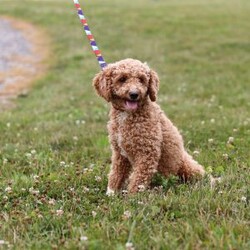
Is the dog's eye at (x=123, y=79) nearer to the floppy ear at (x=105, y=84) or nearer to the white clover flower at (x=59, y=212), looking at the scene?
the floppy ear at (x=105, y=84)

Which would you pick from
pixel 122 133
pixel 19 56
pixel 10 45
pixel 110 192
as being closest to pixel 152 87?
pixel 122 133

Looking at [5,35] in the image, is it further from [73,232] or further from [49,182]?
[73,232]

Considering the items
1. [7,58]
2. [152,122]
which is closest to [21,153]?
[152,122]

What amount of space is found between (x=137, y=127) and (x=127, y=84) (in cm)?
55

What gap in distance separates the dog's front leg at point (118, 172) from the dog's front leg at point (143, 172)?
1.05ft

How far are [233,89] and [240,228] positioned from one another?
1038cm

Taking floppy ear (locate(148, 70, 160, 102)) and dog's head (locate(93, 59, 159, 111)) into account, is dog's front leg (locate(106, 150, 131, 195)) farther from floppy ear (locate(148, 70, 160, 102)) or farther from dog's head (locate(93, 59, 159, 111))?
floppy ear (locate(148, 70, 160, 102))

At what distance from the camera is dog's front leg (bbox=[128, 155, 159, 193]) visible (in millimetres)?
6031

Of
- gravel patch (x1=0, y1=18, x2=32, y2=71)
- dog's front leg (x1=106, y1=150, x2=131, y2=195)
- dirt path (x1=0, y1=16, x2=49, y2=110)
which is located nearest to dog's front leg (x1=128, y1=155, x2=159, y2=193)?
dog's front leg (x1=106, y1=150, x2=131, y2=195)

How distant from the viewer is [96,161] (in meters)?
7.92

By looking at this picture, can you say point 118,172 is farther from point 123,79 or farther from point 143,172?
point 123,79

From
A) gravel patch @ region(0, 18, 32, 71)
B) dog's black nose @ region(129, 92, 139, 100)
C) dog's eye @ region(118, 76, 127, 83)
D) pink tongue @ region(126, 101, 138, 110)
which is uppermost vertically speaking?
dog's eye @ region(118, 76, 127, 83)

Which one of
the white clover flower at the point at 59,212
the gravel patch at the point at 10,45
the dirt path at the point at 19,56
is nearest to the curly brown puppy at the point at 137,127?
the white clover flower at the point at 59,212

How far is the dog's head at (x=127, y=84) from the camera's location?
587 cm
